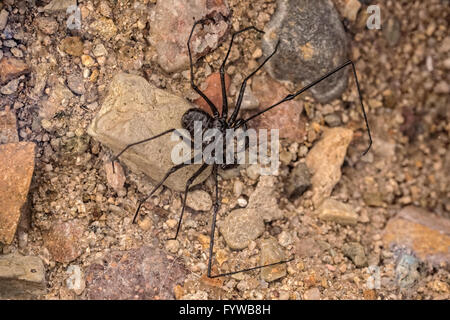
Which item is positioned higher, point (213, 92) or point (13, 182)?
point (213, 92)

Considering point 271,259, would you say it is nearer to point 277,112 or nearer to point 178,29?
point 277,112

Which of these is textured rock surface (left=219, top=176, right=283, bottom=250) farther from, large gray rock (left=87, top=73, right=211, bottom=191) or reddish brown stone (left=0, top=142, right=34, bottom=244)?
reddish brown stone (left=0, top=142, right=34, bottom=244)

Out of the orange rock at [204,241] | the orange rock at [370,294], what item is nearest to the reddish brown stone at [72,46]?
the orange rock at [204,241]

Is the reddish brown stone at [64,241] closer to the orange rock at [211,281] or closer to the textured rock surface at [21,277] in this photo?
the textured rock surface at [21,277]

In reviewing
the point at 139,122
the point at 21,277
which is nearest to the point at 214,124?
the point at 139,122

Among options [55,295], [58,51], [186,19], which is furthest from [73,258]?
[186,19]

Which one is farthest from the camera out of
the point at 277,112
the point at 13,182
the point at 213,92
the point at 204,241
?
the point at 277,112

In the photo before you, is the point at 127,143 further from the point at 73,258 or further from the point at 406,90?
the point at 406,90
